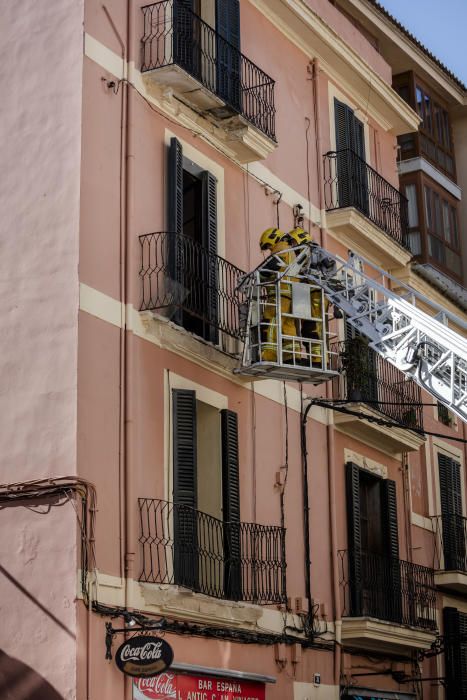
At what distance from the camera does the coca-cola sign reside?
52.1ft

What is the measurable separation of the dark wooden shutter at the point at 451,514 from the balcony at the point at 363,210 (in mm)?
4575

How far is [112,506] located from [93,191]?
400 cm

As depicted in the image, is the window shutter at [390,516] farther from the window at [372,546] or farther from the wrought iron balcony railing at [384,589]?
the wrought iron balcony railing at [384,589]

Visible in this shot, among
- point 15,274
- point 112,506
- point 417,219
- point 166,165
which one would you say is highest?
point 417,219

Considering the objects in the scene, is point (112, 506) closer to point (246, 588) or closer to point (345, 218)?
point (246, 588)

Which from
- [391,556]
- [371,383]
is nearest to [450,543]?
[391,556]

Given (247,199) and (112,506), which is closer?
(112,506)

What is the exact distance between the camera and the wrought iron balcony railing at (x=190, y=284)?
61.8ft

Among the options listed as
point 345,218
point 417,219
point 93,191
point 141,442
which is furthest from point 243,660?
point 417,219

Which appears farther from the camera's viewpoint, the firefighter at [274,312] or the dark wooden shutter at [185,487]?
the firefighter at [274,312]

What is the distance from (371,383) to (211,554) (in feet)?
21.1

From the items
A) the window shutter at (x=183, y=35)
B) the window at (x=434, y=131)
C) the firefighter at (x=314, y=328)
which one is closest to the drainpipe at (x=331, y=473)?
the firefighter at (x=314, y=328)

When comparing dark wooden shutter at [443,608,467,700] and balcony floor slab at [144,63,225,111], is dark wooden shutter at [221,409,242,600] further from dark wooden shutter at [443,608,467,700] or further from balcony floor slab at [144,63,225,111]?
dark wooden shutter at [443,608,467,700]

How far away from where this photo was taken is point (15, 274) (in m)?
17.8
